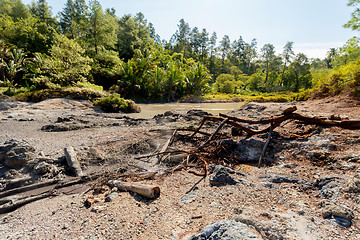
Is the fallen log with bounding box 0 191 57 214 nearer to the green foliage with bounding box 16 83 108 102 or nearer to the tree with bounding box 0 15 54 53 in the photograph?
the green foliage with bounding box 16 83 108 102

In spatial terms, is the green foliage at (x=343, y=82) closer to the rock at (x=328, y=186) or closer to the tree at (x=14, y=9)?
the rock at (x=328, y=186)

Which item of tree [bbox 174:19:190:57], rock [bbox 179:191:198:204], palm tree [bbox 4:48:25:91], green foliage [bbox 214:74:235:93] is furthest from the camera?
tree [bbox 174:19:190:57]

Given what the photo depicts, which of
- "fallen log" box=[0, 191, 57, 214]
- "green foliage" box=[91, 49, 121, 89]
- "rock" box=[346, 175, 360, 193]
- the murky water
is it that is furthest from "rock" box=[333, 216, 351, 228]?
"green foliage" box=[91, 49, 121, 89]

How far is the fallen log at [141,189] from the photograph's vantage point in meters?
2.74

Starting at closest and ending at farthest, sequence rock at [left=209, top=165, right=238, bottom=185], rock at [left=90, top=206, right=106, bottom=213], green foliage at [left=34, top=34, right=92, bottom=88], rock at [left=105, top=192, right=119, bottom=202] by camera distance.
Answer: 1. rock at [left=90, top=206, right=106, bottom=213]
2. rock at [left=105, top=192, right=119, bottom=202]
3. rock at [left=209, top=165, right=238, bottom=185]
4. green foliage at [left=34, top=34, right=92, bottom=88]

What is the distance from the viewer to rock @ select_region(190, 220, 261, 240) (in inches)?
58.9

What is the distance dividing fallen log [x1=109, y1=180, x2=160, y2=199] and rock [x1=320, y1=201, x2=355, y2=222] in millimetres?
2203

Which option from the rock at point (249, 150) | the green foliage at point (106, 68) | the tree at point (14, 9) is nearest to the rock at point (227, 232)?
the rock at point (249, 150)

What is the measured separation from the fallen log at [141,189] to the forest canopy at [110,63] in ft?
37.0

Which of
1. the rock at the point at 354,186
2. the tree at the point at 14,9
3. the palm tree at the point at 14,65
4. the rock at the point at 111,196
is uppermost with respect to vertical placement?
the tree at the point at 14,9

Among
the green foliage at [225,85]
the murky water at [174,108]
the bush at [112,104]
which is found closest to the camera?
the bush at [112,104]

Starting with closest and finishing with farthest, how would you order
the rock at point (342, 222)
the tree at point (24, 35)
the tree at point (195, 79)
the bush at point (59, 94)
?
the rock at point (342, 222), the bush at point (59, 94), the tree at point (24, 35), the tree at point (195, 79)

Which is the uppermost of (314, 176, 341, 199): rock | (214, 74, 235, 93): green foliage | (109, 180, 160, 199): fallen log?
(214, 74, 235, 93): green foliage

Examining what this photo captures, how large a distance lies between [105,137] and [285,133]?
611 centimetres
